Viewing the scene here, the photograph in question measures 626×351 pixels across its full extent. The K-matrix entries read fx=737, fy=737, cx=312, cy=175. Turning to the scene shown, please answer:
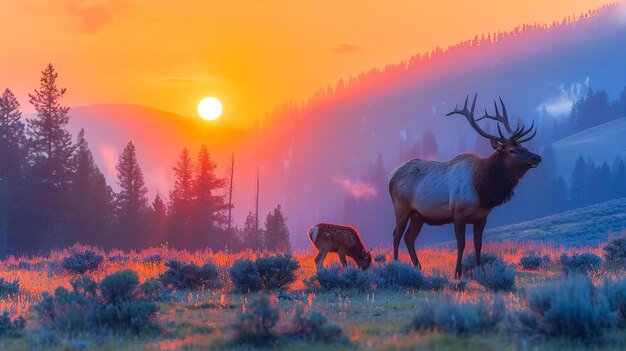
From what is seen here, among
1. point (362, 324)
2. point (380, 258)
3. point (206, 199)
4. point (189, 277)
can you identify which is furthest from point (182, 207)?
point (362, 324)

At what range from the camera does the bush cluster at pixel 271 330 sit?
23.8ft

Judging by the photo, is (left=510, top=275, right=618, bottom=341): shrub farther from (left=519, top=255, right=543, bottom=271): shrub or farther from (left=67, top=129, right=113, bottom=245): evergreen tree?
(left=67, top=129, right=113, bottom=245): evergreen tree

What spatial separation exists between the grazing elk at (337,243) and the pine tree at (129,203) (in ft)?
133

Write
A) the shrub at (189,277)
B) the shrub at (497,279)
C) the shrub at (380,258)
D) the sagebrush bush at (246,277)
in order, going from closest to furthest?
the shrub at (497,279) < the sagebrush bush at (246,277) < the shrub at (189,277) < the shrub at (380,258)

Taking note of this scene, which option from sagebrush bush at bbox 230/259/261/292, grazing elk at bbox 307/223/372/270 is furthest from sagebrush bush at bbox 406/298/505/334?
grazing elk at bbox 307/223/372/270

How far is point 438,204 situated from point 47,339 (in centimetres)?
954

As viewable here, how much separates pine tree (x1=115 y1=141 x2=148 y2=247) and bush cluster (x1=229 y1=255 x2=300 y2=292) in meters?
43.0

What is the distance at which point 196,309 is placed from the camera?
10.2 m

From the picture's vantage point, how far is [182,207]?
58.9 meters

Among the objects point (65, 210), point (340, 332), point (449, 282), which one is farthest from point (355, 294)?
point (65, 210)

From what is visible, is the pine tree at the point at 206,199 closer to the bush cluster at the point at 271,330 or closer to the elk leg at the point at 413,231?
the elk leg at the point at 413,231

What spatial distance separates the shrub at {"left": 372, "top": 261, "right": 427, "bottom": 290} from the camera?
12.3m

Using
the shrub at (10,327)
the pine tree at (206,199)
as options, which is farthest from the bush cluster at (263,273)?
the pine tree at (206,199)

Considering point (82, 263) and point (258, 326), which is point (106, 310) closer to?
point (258, 326)
